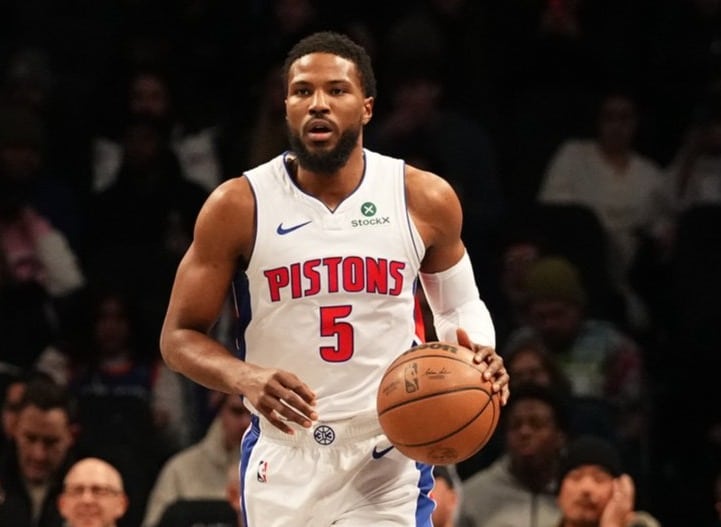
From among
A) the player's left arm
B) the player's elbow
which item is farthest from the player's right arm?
the player's left arm

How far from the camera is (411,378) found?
196 inches

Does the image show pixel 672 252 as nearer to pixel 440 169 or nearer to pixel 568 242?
pixel 568 242

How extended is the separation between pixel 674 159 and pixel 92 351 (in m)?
3.68

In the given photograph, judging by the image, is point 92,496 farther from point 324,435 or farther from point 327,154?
point 327,154

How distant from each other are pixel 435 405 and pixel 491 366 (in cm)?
23

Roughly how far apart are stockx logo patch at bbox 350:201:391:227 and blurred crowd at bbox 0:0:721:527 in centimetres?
298

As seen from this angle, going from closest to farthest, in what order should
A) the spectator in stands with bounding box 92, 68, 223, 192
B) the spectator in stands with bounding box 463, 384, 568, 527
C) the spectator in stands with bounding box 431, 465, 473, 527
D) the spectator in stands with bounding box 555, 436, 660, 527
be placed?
the spectator in stands with bounding box 555, 436, 660, 527 → the spectator in stands with bounding box 431, 465, 473, 527 → the spectator in stands with bounding box 463, 384, 568, 527 → the spectator in stands with bounding box 92, 68, 223, 192

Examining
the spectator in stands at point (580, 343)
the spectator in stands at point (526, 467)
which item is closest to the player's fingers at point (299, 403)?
the spectator in stands at point (526, 467)

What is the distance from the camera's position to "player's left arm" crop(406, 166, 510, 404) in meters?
5.39

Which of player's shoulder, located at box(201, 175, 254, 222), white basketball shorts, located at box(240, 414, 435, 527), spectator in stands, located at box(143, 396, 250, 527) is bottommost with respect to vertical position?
white basketball shorts, located at box(240, 414, 435, 527)

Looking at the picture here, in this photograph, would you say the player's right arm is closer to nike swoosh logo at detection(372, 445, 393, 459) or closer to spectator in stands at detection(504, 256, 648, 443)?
nike swoosh logo at detection(372, 445, 393, 459)

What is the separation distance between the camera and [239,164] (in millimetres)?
10125

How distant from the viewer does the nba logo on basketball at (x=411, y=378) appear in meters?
4.98

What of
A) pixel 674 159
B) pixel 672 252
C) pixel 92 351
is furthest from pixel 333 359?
pixel 674 159
